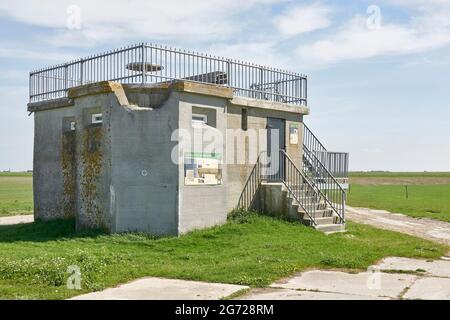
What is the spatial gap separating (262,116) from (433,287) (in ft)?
29.5

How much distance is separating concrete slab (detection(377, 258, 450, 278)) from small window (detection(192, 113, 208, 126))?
606cm

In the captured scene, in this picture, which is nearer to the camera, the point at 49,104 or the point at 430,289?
the point at 430,289

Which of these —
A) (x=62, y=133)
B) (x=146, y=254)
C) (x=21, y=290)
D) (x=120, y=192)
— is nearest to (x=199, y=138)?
A: (x=120, y=192)

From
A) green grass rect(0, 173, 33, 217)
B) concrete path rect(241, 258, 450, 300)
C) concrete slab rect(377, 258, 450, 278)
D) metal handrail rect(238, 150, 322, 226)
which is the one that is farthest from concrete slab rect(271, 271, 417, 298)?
green grass rect(0, 173, 33, 217)

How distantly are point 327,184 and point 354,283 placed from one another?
8.51 meters

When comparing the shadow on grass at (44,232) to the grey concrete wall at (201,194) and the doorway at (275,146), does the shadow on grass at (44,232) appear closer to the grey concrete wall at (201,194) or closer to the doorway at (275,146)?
the grey concrete wall at (201,194)

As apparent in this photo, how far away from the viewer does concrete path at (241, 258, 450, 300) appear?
7.71m

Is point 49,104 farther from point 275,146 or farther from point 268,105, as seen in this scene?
point 275,146

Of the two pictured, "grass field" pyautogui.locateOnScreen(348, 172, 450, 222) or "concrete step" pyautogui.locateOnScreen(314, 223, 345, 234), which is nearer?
"concrete step" pyautogui.locateOnScreen(314, 223, 345, 234)

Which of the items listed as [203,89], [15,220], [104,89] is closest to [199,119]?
[203,89]

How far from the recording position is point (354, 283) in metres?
8.72

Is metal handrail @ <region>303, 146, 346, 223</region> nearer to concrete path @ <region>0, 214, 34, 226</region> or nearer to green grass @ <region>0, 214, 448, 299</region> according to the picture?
green grass @ <region>0, 214, 448, 299</region>

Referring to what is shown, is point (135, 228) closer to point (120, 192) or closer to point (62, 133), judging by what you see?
point (120, 192)

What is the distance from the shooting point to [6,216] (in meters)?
21.2
